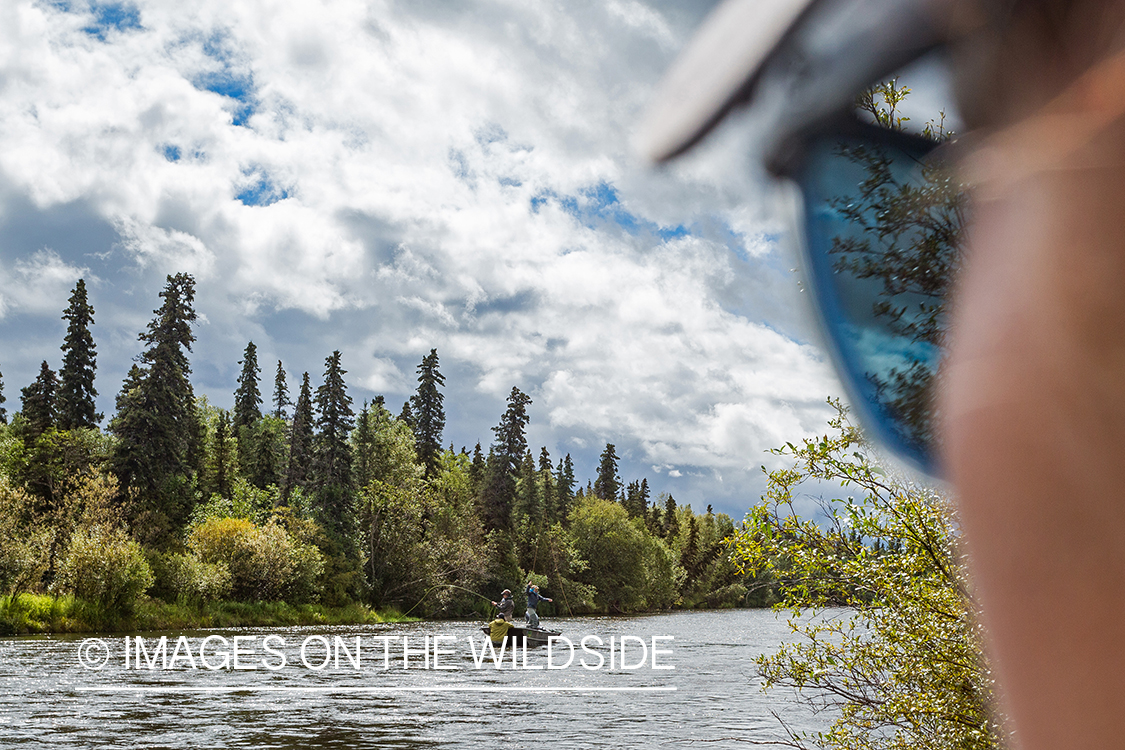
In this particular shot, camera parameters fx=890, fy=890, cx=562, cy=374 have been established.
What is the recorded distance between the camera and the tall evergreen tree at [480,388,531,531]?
68562 mm

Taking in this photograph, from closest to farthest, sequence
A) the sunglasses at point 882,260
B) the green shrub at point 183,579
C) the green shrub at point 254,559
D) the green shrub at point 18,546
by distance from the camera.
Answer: the sunglasses at point 882,260, the green shrub at point 18,546, the green shrub at point 183,579, the green shrub at point 254,559

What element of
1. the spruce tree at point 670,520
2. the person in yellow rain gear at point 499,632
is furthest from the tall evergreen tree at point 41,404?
the spruce tree at point 670,520

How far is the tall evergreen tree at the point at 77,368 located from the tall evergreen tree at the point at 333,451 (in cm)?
1370

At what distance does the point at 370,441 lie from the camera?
63.7m

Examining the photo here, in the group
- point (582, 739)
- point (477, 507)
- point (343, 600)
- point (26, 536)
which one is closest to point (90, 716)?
point (582, 739)

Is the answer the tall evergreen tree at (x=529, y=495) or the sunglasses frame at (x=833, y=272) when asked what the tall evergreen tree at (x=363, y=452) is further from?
the sunglasses frame at (x=833, y=272)

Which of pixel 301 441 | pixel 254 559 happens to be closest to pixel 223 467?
pixel 301 441

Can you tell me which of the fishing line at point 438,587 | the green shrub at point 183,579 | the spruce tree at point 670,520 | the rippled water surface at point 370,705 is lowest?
the rippled water surface at point 370,705

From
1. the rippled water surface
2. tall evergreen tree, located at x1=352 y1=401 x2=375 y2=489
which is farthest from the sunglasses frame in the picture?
tall evergreen tree, located at x1=352 y1=401 x2=375 y2=489

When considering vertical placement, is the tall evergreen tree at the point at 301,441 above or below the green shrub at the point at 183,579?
above

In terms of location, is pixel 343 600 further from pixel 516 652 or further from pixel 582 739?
pixel 582 739

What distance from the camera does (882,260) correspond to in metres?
0.60

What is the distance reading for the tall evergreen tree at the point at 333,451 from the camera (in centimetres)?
5619

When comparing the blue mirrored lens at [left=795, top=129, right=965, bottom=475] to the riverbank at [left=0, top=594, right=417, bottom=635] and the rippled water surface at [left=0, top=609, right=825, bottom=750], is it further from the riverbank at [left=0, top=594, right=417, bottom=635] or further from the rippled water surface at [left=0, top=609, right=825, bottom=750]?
the riverbank at [left=0, top=594, right=417, bottom=635]
